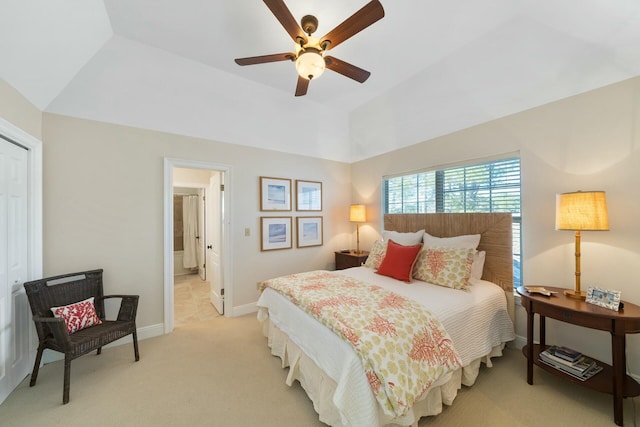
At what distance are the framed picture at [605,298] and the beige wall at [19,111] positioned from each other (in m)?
4.59

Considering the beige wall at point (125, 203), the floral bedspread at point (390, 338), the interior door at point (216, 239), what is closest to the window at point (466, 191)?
the floral bedspread at point (390, 338)

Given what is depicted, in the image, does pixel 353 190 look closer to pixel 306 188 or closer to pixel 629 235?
pixel 306 188

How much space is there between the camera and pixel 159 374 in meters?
2.15

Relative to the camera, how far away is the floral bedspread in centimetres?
130

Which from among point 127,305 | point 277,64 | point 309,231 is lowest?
point 127,305

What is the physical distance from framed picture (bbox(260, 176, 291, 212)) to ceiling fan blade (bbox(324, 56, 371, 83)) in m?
1.88

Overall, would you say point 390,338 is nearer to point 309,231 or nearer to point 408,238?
point 408,238

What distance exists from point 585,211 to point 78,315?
4286mm

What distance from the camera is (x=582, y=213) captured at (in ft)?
6.06

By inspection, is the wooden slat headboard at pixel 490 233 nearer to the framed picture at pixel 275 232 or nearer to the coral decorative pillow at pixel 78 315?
the framed picture at pixel 275 232

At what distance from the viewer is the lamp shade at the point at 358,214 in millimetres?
4125

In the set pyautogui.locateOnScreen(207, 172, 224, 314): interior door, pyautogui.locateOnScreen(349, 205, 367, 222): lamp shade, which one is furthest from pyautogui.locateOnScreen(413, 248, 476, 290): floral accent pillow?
pyautogui.locateOnScreen(207, 172, 224, 314): interior door

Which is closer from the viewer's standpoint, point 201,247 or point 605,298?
point 605,298

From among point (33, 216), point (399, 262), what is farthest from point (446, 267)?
point (33, 216)
